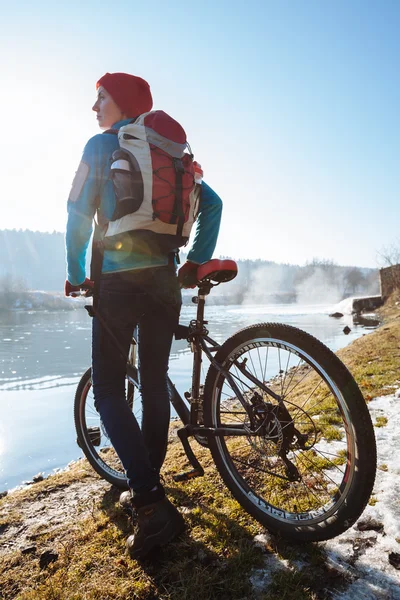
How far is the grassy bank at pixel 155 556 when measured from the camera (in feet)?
4.89

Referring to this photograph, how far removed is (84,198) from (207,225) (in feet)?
2.82

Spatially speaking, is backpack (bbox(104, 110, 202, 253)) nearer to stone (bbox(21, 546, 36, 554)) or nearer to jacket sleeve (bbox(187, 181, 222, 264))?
jacket sleeve (bbox(187, 181, 222, 264))

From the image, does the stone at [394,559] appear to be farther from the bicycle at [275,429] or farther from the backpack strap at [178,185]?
the backpack strap at [178,185]

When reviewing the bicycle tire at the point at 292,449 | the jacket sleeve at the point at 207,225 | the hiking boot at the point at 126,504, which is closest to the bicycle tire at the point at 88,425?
the hiking boot at the point at 126,504

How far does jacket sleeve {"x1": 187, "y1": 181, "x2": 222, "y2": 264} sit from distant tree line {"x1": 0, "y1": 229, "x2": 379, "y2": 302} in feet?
346

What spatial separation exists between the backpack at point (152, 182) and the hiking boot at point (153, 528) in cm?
132

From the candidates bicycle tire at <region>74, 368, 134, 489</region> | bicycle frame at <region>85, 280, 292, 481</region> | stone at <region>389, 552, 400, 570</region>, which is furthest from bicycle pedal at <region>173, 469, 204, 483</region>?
stone at <region>389, 552, 400, 570</region>

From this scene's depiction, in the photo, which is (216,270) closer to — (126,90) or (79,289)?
(79,289)

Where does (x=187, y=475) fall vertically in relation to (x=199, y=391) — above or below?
below

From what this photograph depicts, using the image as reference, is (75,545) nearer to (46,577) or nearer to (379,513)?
(46,577)

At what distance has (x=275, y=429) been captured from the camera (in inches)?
74.2

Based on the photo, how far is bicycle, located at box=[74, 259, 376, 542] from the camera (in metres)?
Result: 1.59

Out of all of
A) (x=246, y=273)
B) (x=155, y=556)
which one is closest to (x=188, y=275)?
(x=155, y=556)

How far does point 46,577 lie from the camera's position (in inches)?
68.7
